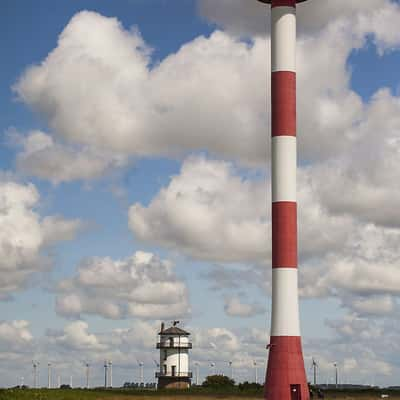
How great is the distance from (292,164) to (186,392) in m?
40.1

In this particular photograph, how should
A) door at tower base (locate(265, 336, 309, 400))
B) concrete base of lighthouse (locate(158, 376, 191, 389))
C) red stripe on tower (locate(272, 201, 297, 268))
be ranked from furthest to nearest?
concrete base of lighthouse (locate(158, 376, 191, 389)), red stripe on tower (locate(272, 201, 297, 268)), door at tower base (locate(265, 336, 309, 400))

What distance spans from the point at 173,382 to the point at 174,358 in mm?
3061

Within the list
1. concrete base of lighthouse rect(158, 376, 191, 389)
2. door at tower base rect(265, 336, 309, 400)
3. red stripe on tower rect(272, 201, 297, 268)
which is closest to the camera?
door at tower base rect(265, 336, 309, 400)

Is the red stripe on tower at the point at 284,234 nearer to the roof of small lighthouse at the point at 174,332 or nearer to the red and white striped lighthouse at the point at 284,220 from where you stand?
the red and white striped lighthouse at the point at 284,220

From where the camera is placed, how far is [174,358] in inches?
4139

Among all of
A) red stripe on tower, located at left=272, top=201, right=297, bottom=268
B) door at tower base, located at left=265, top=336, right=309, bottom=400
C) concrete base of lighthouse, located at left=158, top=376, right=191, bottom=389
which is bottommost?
concrete base of lighthouse, located at left=158, top=376, right=191, bottom=389

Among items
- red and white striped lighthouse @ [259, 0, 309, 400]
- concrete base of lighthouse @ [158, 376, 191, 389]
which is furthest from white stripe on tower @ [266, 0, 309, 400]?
concrete base of lighthouse @ [158, 376, 191, 389]

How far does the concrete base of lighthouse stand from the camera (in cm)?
10319

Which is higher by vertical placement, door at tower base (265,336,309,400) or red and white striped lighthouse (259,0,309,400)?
red and white striped lighthouse (259,0,309,400)

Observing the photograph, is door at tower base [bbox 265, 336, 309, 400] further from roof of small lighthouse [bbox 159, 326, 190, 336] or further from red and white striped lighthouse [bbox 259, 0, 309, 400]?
roof of small lighthouse [bbox 159, 326, 190, 336]

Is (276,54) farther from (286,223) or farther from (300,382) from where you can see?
(300,382)

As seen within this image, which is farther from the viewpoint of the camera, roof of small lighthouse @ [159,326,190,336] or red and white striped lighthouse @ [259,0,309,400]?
roof of small lighthouse @ [159,326,190,336]

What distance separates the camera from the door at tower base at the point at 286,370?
58.3 meters

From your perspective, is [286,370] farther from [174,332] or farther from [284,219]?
[174,332]
